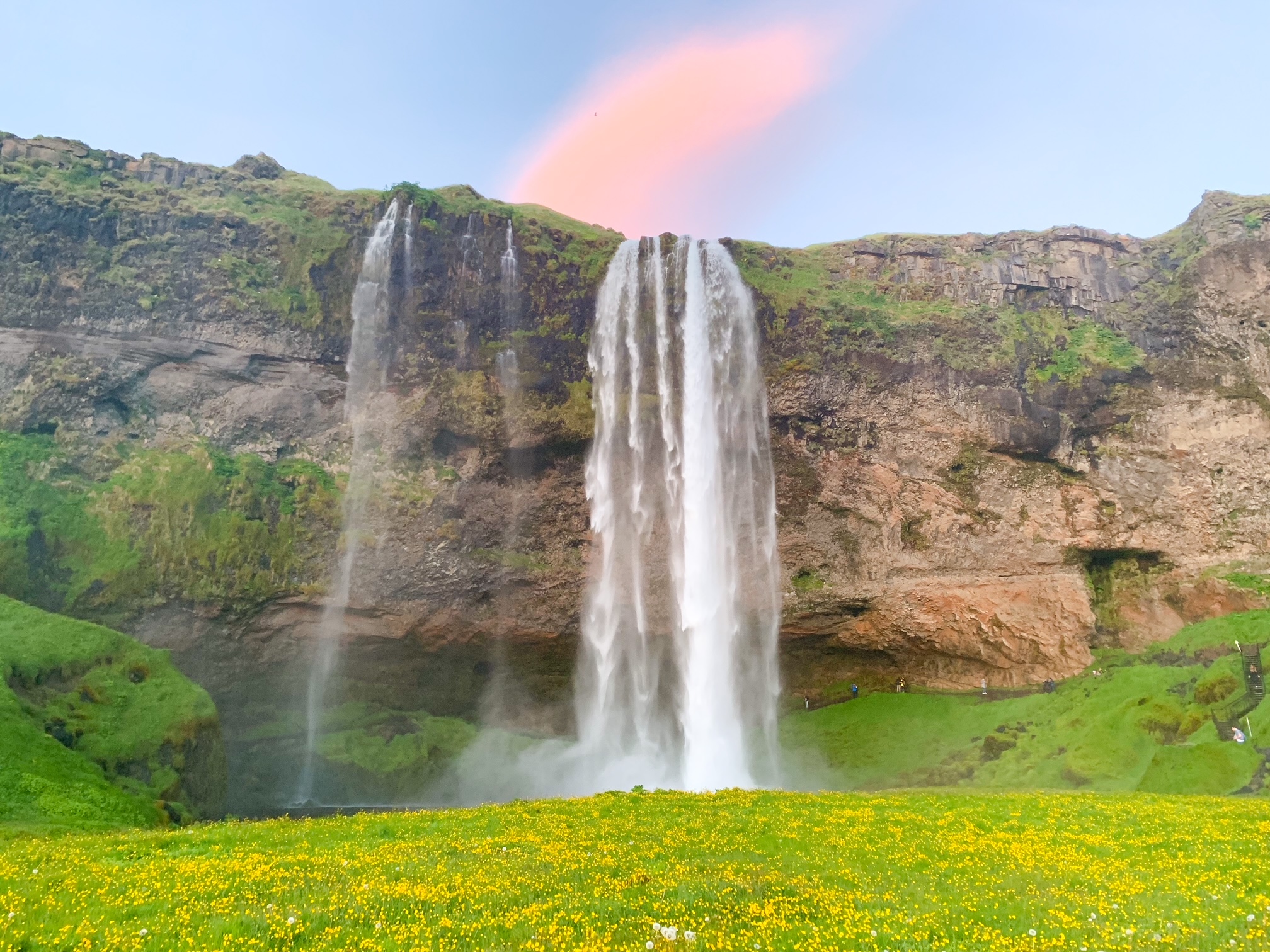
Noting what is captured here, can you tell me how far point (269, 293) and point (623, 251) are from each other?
17.8 m

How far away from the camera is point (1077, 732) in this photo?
31.9m

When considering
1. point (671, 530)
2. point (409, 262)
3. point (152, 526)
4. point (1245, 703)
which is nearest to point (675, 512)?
point (671, 530)

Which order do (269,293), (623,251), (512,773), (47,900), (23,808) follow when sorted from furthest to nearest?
(623,251), (269,293), (512,773), (23,808), (47,900)

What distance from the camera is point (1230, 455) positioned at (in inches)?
1437

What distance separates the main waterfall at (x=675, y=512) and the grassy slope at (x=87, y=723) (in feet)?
58.9

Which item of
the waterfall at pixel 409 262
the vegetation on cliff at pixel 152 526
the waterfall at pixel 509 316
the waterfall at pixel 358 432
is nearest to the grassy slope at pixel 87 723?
the vegetation on cliff at pixel 152 526

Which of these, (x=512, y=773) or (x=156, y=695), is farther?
(x=512, y=773)

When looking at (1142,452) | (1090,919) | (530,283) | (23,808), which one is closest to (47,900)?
(1090,919)

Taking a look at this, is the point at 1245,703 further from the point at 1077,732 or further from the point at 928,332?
the point at 928,332

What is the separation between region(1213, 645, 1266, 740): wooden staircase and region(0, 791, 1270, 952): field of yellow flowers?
1645 centimetres

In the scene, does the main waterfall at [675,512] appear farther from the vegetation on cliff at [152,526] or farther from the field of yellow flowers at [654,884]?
the field of yellow flowers at [654,884]

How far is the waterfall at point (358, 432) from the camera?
117 ft

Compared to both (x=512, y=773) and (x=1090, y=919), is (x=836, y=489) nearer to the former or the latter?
(x=512, y=773)

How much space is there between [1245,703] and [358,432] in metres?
38.3
